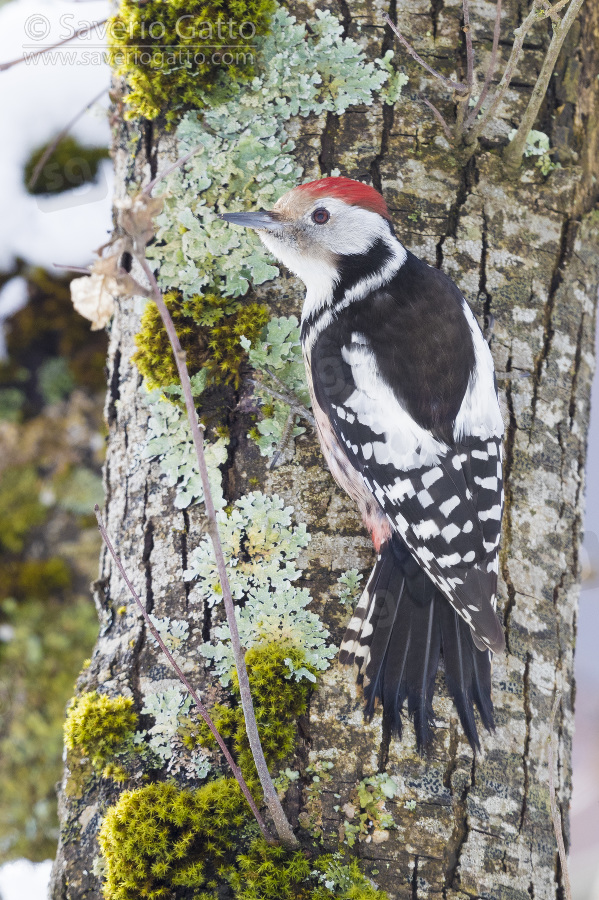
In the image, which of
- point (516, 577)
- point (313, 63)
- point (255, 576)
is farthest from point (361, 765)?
point (313, 63)

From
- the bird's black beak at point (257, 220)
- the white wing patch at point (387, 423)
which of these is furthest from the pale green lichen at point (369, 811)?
the bird's black beak at point (257, 220)

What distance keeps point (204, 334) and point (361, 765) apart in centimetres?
112

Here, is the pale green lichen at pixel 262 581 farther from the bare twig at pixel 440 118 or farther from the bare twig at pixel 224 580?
the bare twig at pixel 440 118

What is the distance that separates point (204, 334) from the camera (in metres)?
1.93

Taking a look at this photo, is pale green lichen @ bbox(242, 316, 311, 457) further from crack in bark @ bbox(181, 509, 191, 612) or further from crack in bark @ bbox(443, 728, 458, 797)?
crack in bark @ bbox(443, 728, 458, 797)

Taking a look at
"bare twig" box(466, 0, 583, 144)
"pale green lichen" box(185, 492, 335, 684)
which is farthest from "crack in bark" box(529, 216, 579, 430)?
"pale green lichen" box(185, 492, 335, 684)

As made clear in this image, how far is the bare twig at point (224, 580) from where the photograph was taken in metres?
1.03

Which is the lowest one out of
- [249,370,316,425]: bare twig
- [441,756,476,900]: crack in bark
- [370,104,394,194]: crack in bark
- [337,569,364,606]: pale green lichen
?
[441,756,476,900]: crack in bark

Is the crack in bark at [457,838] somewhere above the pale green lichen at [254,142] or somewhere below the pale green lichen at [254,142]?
below

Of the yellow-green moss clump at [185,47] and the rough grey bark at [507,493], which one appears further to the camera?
the yellow-green moss clump at [185,47]

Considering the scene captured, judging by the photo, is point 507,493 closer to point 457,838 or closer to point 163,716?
point 457,838

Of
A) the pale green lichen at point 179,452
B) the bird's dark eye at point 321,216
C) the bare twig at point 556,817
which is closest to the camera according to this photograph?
the bare twig at point 556,817

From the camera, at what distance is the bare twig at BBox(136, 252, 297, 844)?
1.03m

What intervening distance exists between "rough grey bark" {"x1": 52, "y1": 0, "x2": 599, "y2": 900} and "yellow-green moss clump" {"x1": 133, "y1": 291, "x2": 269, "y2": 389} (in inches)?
3.1
